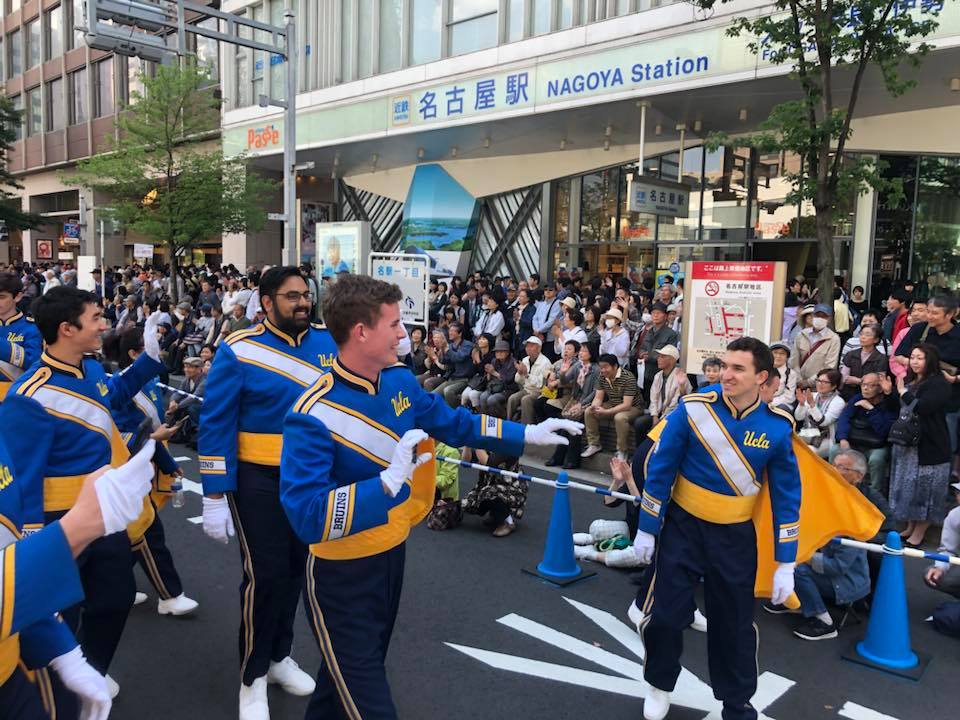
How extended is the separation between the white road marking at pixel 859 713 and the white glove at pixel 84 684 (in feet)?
12.3

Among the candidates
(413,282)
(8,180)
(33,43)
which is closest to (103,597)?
(413,282)

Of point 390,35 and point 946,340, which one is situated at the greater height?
point 390,35

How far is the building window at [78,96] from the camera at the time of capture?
37625 millimetres

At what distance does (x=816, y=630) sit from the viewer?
5000 millimetres

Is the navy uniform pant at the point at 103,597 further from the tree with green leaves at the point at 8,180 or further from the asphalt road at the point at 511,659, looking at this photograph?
the tree with green leaves at the point at 8,180

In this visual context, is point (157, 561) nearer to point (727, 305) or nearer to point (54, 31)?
point (727, 305)

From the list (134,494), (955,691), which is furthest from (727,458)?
(134,494)

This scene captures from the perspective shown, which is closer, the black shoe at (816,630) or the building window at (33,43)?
the black shoe at (816,630)

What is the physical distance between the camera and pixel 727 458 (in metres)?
3.60

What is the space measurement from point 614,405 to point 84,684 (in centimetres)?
765

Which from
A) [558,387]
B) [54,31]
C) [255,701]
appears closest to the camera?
[255,701]

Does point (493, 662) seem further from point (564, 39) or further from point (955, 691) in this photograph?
point (564, 39)

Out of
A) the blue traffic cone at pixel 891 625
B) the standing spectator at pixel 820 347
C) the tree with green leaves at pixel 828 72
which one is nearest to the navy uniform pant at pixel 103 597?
the blue traffic cone at pixel 891 625

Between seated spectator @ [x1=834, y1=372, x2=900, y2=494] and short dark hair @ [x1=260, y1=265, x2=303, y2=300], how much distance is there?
5440 millimetres
